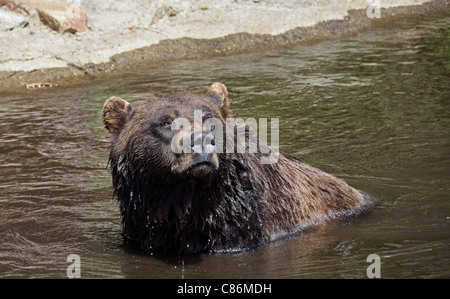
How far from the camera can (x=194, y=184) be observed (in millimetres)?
5953

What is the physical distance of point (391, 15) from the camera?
18.7 metres

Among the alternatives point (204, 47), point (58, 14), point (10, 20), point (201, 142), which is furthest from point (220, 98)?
point (10, 20)

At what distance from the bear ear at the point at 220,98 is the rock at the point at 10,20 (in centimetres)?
1082

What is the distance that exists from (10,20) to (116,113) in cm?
1076

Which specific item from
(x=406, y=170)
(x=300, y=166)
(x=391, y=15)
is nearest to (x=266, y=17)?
(x=391, y=15)

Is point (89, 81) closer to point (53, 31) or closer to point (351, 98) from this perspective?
point (53, 31)

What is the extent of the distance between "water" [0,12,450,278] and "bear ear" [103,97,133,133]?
4.03ft

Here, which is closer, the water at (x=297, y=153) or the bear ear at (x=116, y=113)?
the water at (x=297, y=153)

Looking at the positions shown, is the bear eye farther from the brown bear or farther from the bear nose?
the bear nose

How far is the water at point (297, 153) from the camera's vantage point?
6.12 meters

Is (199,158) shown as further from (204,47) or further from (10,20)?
(10,20)

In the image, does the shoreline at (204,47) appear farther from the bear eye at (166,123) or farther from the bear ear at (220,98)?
the bear eye at (166,123)

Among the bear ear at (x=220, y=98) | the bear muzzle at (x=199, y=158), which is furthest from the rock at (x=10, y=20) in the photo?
the bear muzzle at (x=199, y=158)

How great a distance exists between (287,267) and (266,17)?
12.5m
